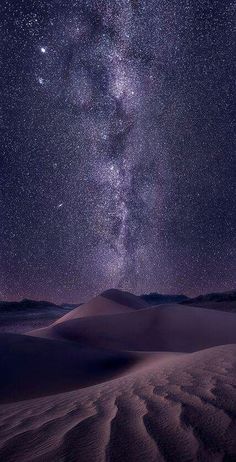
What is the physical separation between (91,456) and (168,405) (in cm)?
69

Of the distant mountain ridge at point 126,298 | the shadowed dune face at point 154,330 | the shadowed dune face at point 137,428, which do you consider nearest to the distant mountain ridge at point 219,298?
the distant mountain ridge at point 126,298

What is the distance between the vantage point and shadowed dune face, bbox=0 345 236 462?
1104 mm

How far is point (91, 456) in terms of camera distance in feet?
3.60

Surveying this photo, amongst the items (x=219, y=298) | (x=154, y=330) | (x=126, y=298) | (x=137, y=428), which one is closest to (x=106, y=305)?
(x=126, y=298)

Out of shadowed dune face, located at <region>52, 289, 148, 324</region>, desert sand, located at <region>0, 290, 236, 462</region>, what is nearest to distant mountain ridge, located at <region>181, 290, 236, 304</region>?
shadowed dune face, located at <region>52, 289, 148, 324</region>

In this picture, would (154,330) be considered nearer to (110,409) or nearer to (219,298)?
(110,409)

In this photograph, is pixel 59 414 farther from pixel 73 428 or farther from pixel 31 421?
pixel 73 428

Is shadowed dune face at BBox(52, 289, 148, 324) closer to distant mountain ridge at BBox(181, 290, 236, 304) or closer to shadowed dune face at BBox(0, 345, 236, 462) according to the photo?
shadowed dune face at BBox(0, 345, 236, 462)

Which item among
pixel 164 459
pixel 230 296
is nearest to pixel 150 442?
pixel 164 459

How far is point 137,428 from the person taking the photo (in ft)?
4.42

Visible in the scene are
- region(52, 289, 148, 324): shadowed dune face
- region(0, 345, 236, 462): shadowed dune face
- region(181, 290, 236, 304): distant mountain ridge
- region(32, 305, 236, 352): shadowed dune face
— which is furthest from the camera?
region(181, 290, 236, 304): distant mountain ridge

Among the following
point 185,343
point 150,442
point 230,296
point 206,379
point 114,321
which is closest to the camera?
point 150,442

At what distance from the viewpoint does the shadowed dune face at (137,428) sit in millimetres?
1104

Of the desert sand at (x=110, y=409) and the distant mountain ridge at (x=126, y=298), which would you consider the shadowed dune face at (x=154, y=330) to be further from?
the distant mountain ridge at (x=126, y=298)
